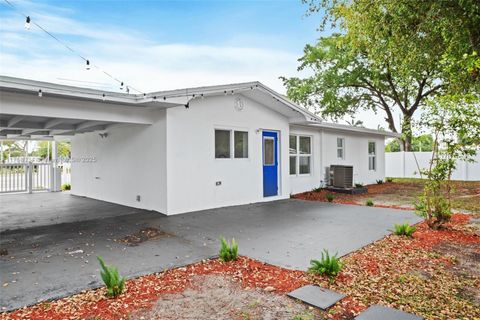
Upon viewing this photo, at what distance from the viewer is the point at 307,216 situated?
7.49 m

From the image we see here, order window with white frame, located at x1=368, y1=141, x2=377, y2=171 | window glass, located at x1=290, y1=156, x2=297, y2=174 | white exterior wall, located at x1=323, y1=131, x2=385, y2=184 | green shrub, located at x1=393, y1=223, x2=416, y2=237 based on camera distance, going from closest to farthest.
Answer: green shrub, located at x1=393, y1=223, x2=416, y2=237, window glass, located at x1=290, y1=156, x2=297, y2=174, white exterior wall, located at x1=323, y1=131, x2=385, y2=184, window with white frame, located at x1=368, y1=141, x2=377, y2=171

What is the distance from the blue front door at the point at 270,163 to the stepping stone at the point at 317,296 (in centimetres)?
653

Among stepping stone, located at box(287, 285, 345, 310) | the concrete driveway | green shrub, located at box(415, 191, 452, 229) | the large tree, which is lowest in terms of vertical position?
stepping stone, located at box(287, 285, 345, 310)

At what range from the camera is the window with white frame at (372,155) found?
1641 cm

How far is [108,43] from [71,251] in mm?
7707

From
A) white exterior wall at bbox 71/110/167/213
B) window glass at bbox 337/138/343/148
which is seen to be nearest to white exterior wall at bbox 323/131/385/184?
window glass at bbox 337/138/343/148

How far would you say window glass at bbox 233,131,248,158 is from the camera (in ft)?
29.5

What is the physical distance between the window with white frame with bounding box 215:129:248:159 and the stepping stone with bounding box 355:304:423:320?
6.04 m

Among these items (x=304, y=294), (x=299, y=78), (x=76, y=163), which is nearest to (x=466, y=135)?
(x=304, y=294)

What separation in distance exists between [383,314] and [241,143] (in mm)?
6665

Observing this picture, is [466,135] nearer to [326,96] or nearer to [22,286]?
[22,286]

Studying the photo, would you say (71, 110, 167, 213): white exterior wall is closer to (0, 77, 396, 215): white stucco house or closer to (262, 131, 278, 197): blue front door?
(0, 77, 396, 215): white stucco house

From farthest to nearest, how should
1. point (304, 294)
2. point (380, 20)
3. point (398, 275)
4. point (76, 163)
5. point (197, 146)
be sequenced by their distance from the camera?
1. point (76, 163)
2. point (197, 146)
3. point (380, 20)
4. point (398, 275)
5. point (304, 294)

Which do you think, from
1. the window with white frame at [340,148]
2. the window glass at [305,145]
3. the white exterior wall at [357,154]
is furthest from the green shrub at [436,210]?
the window with white frame at [340,148]
